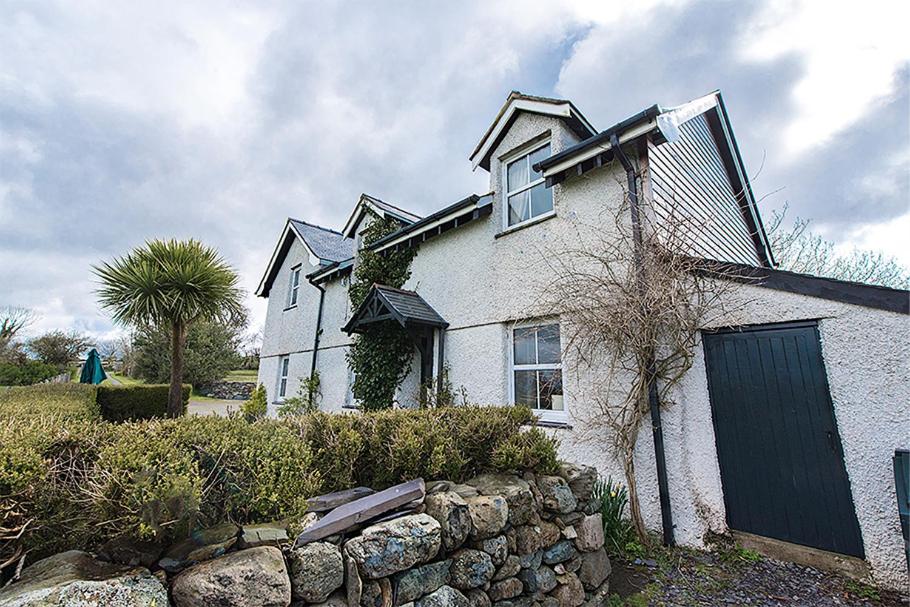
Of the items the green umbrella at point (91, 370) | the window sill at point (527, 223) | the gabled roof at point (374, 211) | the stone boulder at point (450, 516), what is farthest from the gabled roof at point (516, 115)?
the green umbrella at point (91, 370)

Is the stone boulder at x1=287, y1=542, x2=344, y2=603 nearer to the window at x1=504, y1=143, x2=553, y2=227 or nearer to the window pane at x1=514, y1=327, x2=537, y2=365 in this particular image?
the window pane at x1=514, y1=327, x2=537, y2=365

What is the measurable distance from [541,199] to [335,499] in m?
6.53

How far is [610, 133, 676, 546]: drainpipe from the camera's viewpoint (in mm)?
4953

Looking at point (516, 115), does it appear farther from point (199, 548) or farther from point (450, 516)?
point (199, 548)

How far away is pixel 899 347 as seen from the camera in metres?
3.87

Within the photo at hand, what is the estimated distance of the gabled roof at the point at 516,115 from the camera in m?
7.12

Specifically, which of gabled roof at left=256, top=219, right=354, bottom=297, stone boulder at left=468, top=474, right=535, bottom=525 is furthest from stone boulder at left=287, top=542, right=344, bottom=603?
gabled roof at left=256, top=219, right=354, bottom=297

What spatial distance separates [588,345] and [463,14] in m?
6.12

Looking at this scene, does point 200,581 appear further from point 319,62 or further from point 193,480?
point 319,62

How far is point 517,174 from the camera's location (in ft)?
26.6

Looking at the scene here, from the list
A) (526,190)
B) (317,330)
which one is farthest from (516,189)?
(317,330)

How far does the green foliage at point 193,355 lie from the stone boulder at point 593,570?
85.0 feet

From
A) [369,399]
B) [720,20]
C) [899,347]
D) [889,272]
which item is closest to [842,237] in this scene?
[889,272]

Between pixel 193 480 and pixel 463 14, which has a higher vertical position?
pixel 463 14
